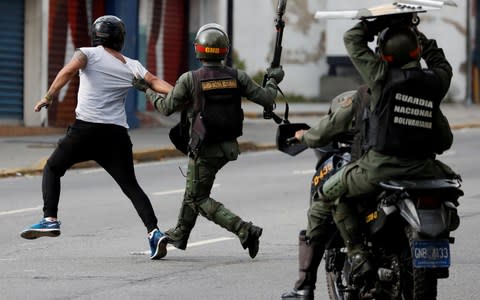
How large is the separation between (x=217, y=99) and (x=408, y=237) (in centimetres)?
324

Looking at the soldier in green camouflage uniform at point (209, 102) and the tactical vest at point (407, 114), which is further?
the soldier in green camouflage uniform at point (209, 102)

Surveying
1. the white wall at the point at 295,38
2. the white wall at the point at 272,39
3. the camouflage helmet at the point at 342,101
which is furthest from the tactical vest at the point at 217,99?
the white wall at the point at 272,39

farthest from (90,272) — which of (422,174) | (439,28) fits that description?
(439,28)

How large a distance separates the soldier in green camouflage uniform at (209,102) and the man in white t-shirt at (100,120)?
1.20ft

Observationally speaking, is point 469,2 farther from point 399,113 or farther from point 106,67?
point 399,113

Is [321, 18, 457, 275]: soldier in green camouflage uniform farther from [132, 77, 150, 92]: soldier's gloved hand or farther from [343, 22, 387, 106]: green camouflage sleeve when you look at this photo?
[132, 77, 150, 92]: soldier's gloved hand

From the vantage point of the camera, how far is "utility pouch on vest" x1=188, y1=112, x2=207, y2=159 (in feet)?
33.8

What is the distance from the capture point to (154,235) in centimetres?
1062

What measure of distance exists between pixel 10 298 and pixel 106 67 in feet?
8.18

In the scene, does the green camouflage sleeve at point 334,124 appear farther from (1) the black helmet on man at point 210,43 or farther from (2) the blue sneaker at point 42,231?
(2) the blue sneaker at point 42,231

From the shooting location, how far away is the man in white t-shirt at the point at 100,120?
10.7 meters

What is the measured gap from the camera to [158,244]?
34.7 ft

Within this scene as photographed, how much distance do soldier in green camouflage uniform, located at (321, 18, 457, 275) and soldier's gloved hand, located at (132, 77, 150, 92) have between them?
3.14m

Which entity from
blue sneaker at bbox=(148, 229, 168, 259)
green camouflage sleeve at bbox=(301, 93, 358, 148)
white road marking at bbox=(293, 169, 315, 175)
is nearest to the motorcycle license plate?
green camouflage sleeve at bbox=(301, 93, 358, 148)
